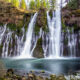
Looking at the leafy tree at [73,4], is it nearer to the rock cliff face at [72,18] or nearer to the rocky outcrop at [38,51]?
the rock cliff face at [72,18]

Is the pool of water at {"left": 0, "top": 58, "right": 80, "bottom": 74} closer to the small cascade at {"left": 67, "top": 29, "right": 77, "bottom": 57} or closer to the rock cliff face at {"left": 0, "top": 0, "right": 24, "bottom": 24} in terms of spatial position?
the small cascade at {"left": 67, "top": 29, "right": 77, "bottom": 57}

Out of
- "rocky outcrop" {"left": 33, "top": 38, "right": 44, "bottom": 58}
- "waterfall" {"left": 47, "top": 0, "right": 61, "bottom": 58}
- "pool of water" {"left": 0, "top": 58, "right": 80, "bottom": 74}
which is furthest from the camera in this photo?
"waterfall" {"left": 47, "top": 0, "right": 61, "bottom": 58}

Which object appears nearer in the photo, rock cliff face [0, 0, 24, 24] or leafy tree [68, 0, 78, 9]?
rock cliff face [0, 0, 24, 24]

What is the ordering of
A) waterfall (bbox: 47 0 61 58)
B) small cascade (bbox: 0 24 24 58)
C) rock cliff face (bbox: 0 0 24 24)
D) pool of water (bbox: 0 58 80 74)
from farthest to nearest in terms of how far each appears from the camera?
rock cliff face (bbox: 0 0 24 24) → small cascade (bbox: 0 24 24 58) → waterfall (bbox: 47 0 61 58) → pool of water (bbox: 0 58 80 74)

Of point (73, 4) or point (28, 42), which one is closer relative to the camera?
point (28, 42)

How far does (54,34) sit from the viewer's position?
2812 centimetres

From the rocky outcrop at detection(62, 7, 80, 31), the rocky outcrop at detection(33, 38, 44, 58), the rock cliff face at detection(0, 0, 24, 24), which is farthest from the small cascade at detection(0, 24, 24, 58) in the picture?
the rocky outcrop at detection(62, 7, 80, 31)

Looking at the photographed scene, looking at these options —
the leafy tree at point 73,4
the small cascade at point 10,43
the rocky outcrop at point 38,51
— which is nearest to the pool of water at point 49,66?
the rocky outcrop at point 38,51

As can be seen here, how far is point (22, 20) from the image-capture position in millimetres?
30234

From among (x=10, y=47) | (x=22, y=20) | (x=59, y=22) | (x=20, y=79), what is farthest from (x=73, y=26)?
(x=20, y=79)

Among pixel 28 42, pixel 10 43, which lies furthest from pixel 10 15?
pixel 28 42

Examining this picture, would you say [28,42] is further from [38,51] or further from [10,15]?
[10,15]

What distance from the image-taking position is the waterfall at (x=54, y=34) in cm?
2666

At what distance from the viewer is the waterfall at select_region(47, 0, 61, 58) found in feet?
87.5
